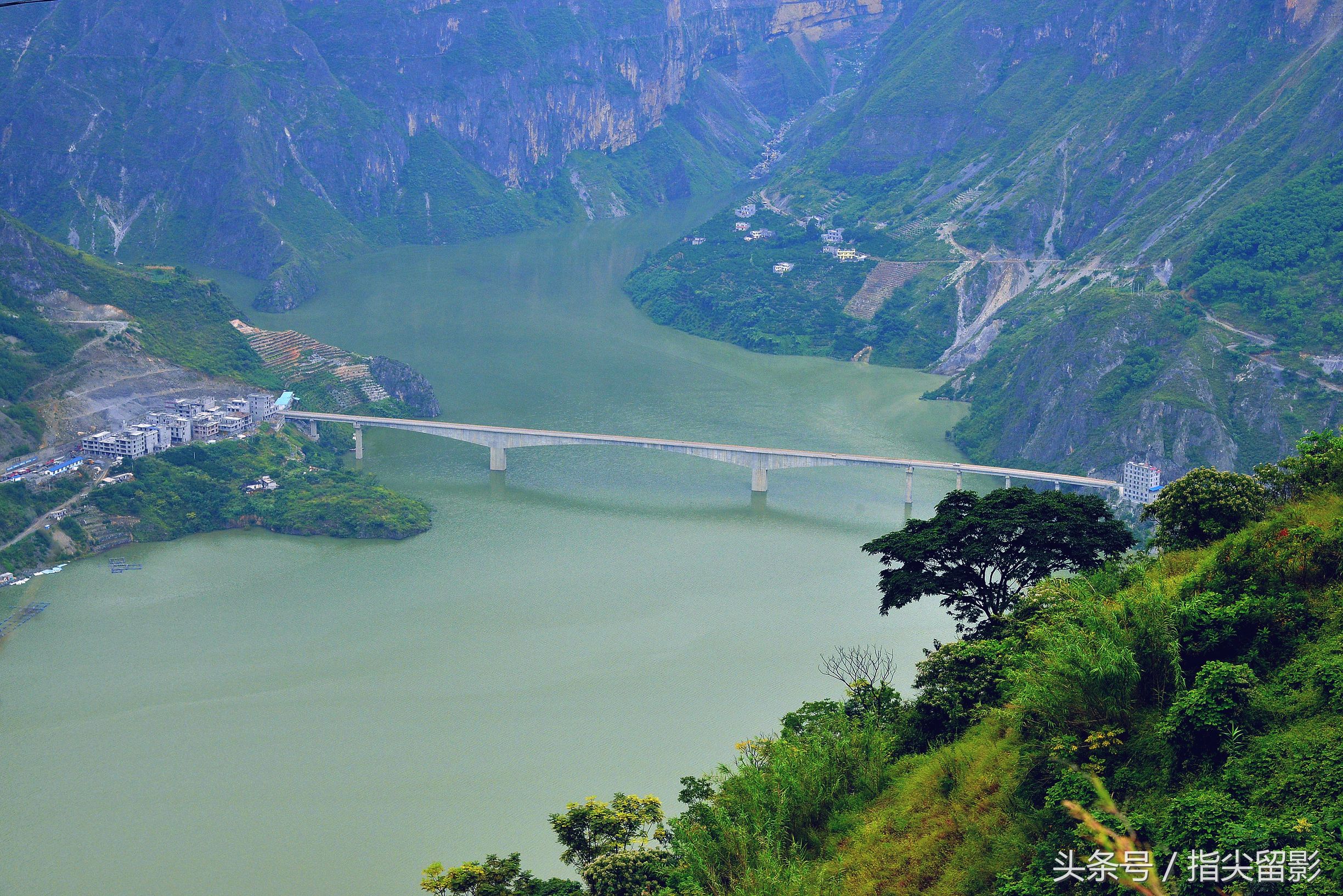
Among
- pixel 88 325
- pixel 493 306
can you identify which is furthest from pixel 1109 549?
pixel 493 306

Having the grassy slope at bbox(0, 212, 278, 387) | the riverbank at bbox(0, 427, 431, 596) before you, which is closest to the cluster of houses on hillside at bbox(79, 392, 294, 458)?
the riverbank at bbox(0, 427, 431, 596)

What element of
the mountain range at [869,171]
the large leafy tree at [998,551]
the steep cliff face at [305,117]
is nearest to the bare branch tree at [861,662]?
the large leafy tree at [998,551]

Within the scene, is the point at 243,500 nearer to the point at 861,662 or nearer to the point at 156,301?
the point at 156,301

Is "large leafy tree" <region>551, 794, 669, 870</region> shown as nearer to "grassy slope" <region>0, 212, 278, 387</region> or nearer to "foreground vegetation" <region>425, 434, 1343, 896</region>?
"foreground vegetation" <region>425, 434, 1343, 896</region>

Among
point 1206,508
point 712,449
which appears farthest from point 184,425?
point 1206,508
